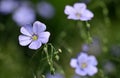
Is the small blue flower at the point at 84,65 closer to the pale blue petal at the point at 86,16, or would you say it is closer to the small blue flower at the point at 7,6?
the pale blue petal at the point at 86,16

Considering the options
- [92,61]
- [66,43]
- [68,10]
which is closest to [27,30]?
[68,10]

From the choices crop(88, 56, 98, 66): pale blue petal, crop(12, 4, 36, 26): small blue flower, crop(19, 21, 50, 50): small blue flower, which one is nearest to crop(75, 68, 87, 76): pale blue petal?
crop(88, 56, 98, 66): pale blue petal

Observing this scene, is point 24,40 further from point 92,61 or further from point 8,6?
point 8,6

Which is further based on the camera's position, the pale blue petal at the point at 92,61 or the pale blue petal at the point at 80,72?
the pale blue petal at the point at 92,61

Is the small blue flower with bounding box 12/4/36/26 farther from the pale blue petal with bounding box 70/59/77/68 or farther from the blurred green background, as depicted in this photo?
the pale blue petal with bounding box 70/59/77/68

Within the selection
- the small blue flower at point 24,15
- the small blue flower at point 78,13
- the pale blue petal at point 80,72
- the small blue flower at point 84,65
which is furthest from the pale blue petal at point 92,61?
the small blue flower at point 24,15

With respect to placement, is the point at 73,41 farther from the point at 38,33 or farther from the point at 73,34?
the point at 38,33

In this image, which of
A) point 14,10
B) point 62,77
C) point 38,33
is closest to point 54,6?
point 14,10
